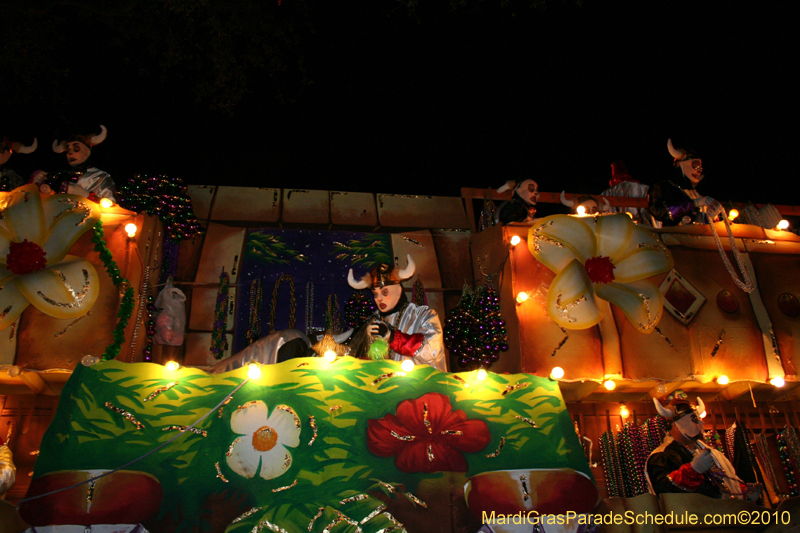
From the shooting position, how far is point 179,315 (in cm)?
508

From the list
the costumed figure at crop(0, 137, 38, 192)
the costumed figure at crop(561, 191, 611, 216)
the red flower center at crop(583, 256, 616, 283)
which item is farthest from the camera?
the costumed figure at crop(561, 191, 611, 216)

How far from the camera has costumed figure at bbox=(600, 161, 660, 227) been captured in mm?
6328

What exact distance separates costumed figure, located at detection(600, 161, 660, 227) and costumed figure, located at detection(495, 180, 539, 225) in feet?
3.35

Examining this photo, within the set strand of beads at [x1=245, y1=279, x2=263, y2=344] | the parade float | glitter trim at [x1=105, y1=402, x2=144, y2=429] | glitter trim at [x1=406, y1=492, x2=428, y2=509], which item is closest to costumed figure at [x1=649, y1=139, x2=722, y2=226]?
the parade float

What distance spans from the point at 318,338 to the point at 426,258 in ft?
5.49

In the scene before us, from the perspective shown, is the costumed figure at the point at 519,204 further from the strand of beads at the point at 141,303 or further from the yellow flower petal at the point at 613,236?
the strand of beads at the point at 141,303

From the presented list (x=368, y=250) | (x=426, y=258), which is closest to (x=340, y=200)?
(x=368, y=250)

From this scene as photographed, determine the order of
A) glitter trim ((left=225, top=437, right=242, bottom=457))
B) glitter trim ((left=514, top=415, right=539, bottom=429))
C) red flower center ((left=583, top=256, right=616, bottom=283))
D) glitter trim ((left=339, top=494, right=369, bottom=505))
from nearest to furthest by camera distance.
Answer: glitter trim ((left=339, top=494, right=369, bottom=505)) < glitter trim ((left=225, top=437, right=242, bottom=457)) < glitter trim ((left=514, top=415, right=539, bottom=429)) < red flower center ((left=583, top=256, right=616, bottom=283))

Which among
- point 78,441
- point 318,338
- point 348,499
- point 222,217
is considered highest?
point 222,217

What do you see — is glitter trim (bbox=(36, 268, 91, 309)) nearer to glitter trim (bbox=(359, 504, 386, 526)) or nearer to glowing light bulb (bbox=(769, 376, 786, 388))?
glitter trim (bbox=(359, 504, 386, 526))

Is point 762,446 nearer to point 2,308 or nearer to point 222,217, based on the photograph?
point 222,217

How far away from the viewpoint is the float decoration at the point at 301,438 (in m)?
3.40

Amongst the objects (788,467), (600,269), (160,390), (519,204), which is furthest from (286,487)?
(788,467)

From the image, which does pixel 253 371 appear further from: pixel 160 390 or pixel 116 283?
pixel 116 283
